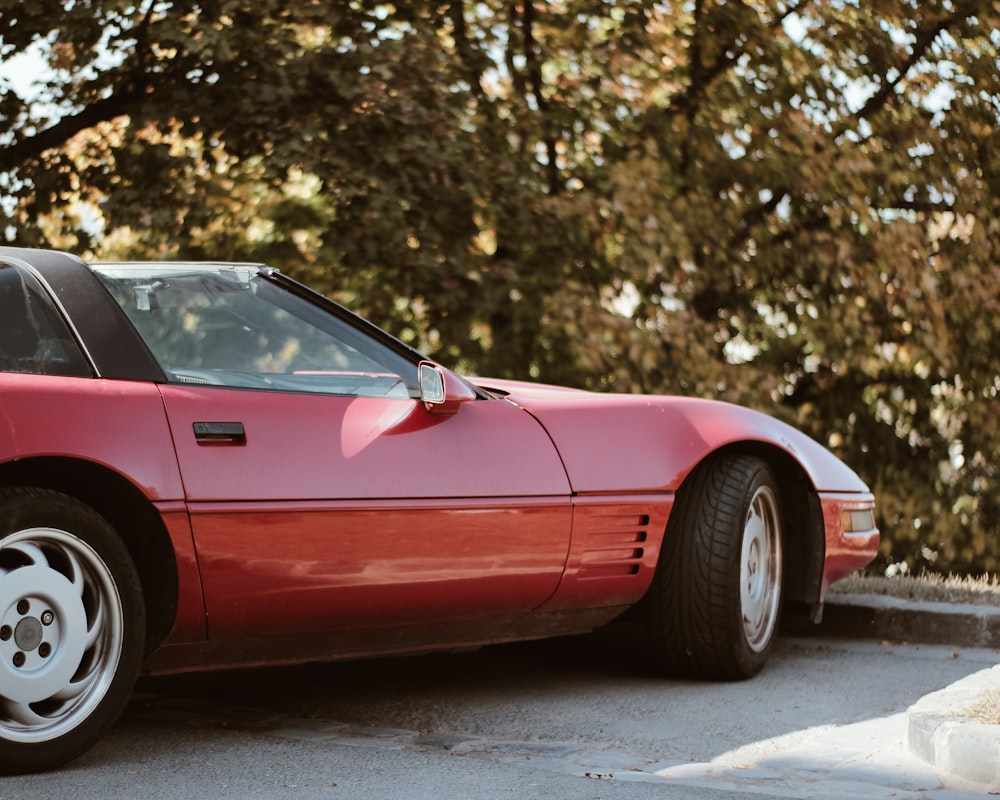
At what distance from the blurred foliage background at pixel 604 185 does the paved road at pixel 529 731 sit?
4.25 metres

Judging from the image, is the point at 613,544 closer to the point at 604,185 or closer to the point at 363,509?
the point at 363,509

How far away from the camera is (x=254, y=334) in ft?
13.6

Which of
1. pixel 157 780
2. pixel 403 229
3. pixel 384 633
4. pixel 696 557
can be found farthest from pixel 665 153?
pixel 157 780

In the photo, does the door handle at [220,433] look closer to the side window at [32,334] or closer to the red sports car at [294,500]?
the red sports car at [294,500]

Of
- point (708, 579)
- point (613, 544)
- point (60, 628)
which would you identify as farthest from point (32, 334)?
point (708, 579)

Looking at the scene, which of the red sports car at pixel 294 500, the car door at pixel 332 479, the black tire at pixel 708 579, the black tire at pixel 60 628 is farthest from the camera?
the black tire at pixel 708 579

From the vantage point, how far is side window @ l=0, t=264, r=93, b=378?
136 inches

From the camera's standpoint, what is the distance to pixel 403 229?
908cm

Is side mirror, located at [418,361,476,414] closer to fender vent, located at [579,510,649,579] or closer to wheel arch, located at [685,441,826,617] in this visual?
fender vent, located at [579,510,649,579]

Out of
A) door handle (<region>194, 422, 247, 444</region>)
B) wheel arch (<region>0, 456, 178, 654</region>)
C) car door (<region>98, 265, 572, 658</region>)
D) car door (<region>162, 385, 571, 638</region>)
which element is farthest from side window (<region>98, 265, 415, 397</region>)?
wheel arch (<region>0, 456, 178, 654</region>)

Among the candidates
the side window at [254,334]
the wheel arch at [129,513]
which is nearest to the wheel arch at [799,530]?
the side window at [254,334]

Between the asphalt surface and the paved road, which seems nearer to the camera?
the paved road

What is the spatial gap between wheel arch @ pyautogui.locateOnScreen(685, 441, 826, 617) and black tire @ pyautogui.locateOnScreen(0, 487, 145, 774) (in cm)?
255

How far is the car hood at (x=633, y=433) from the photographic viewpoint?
14.8 feet
